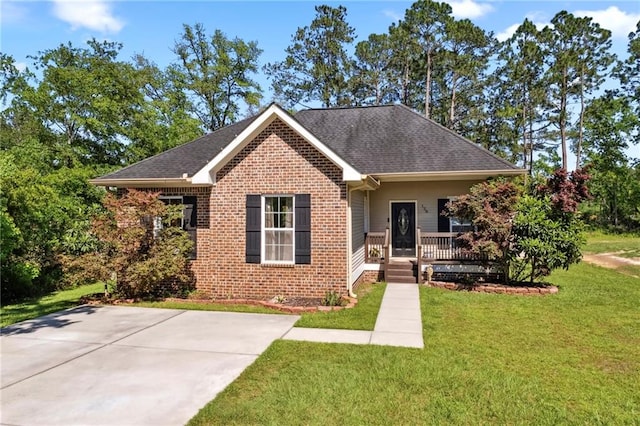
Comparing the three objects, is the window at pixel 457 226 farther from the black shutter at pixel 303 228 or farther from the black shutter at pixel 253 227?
the black shutter at pixel 253 227

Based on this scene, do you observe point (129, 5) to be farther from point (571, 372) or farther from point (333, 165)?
point (571, 372)

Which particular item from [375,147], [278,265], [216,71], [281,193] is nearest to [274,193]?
[281,193]

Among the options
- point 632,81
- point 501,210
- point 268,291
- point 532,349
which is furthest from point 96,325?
point 632,81

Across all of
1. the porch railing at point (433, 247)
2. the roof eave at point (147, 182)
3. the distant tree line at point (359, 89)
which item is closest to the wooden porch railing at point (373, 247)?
the porch railing at point (433, 247)

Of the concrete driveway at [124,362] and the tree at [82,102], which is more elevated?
the tree at [82,102]

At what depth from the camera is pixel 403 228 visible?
44.4ft

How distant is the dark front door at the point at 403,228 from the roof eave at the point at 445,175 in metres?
1.27

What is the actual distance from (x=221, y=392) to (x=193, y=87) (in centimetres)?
2791

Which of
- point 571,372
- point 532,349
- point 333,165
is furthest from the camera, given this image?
point 333,165

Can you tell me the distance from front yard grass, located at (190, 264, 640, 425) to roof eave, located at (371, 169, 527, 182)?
4746 millimetres

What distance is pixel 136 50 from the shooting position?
2884 cm

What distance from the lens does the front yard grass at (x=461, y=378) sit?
407cm

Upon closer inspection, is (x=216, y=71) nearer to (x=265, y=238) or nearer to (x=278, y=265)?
(x=265, y=238)

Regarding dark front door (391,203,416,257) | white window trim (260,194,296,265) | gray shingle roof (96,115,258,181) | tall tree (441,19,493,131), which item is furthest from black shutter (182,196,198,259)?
tall tree (441,19,493,131)
